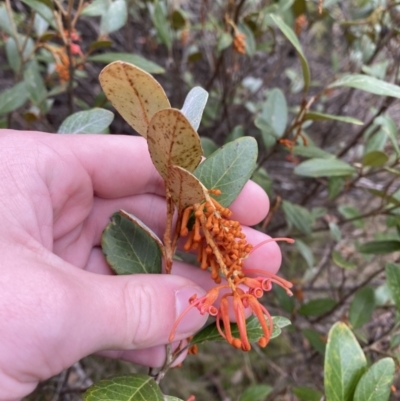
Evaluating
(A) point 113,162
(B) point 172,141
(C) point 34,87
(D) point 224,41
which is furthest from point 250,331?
(C) point 34,87

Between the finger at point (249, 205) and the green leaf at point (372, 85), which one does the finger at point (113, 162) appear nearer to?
the finger at point (249, 205)

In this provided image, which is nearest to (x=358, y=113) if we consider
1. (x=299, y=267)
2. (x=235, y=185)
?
(x=299, y=267)

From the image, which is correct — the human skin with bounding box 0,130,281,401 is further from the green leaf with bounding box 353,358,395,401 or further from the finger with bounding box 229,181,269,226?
the green leaf with bounding box 353,358,395,401

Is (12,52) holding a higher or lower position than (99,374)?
higher

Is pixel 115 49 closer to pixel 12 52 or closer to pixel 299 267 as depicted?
pixel 12 52

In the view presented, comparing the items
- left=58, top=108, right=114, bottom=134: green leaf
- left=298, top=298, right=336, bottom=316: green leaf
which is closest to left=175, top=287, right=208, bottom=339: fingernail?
left=58, top=108, right=114, bottom=134: green leaf

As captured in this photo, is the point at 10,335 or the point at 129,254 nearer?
the point at 10,335
